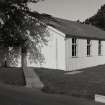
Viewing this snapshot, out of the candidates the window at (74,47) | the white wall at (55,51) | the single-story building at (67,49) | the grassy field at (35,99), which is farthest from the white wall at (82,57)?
the grassy field at (35,99)

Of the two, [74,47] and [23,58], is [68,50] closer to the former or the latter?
[74,47]

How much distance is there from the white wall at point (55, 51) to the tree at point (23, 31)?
0.62 metres

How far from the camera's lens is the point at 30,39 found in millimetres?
21891

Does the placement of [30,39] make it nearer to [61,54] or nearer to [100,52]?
[61,54]

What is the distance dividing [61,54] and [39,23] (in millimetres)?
4034

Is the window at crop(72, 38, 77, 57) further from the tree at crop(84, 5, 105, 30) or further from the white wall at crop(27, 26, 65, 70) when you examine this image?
the tree at crop(84, 5, 105, 30)

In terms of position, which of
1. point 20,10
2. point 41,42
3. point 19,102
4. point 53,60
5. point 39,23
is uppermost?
point 20,10

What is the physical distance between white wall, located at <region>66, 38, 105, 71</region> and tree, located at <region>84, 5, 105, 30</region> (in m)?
24.2

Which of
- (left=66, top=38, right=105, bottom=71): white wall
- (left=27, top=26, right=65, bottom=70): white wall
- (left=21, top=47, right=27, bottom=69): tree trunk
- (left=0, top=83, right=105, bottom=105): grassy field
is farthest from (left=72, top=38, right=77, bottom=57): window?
(left=0, top=83, right=105, bottom=105): grassy field

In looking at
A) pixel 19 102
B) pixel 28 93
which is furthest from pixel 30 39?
pixel 19 102

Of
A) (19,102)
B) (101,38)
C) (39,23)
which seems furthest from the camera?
(101,38)

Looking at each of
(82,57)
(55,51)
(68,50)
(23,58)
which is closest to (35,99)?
(68,50)

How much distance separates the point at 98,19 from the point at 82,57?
31.5 m

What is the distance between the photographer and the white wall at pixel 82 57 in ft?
63.7
